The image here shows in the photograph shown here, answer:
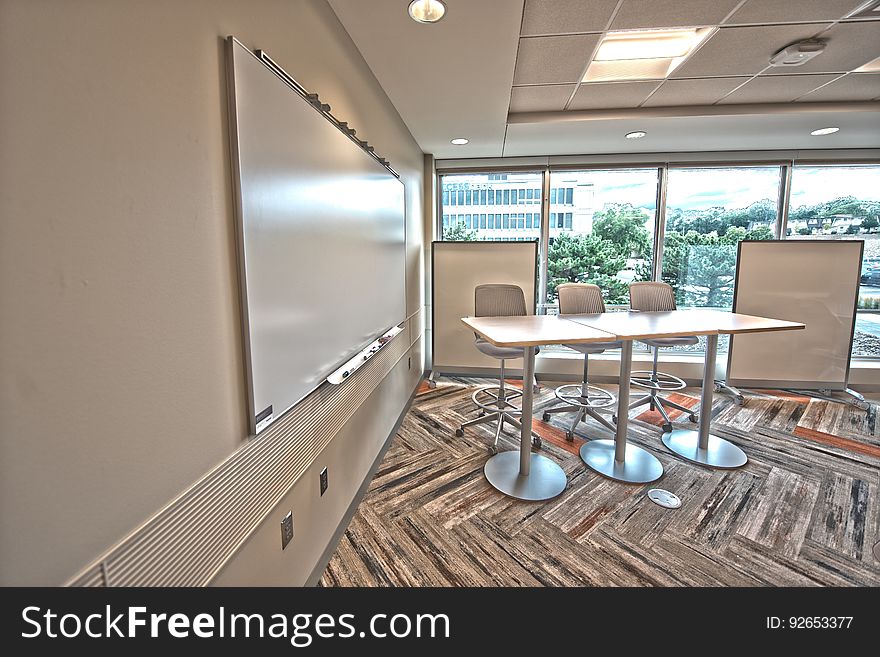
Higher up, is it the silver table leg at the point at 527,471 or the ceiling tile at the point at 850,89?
the ceiling tile at the point at 850,89

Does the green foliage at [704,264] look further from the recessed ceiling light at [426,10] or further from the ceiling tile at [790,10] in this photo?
the recessed ceiling light at [426,10]

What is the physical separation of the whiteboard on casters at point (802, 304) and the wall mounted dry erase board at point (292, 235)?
13.1 feet

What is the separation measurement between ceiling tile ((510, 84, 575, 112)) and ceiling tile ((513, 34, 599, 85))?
0.34 ft

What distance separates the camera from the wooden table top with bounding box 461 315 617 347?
2.23 m

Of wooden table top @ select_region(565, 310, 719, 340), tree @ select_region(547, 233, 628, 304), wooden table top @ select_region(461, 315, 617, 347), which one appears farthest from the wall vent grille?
tree @ select_region(547, 233, 628, 304)

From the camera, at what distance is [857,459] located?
2797mm

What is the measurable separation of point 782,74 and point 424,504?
360 cm

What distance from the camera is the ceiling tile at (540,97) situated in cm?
290

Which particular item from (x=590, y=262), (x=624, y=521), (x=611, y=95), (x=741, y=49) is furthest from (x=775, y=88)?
(x=624, y=521)

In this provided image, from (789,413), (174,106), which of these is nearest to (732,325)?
(789,413)

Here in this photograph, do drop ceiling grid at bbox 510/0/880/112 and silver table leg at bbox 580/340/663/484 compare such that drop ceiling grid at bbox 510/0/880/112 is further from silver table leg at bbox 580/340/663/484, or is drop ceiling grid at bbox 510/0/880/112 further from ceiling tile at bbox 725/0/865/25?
silver table leg at bbox 580/340/663/484

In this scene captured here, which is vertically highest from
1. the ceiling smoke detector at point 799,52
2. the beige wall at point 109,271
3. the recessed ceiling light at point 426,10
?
the ceiling smoke detector at point 799,52

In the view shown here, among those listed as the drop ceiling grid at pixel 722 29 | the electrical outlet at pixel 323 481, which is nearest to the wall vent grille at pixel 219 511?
the electrical outlet at pixel 323 481

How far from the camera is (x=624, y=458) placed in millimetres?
2695
